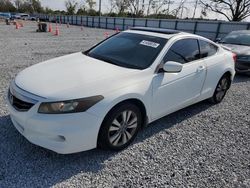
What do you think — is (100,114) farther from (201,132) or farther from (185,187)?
(201,132)

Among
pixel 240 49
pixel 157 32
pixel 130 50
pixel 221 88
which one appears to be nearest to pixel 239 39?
pixel 240 49

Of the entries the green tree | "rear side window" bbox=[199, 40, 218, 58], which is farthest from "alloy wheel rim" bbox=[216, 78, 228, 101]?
the green tree

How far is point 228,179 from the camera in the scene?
105 inches

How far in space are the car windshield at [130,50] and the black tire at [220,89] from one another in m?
1.93

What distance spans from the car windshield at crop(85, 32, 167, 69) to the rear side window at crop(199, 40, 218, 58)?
40.9 inches

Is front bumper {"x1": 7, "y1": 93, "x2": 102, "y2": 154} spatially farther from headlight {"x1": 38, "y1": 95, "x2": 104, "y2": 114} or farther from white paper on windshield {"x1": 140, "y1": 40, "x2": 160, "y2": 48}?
white paper on windshield {"x1": 140, "y1": 40, "x2": 160, "y2": 48}

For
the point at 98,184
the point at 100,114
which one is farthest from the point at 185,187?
the point at 100,114

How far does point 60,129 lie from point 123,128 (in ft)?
2.87

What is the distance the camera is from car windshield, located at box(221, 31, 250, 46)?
819 cm

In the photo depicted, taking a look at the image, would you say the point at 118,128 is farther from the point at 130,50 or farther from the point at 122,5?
the point at 122,5

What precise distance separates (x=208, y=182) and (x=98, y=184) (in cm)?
126

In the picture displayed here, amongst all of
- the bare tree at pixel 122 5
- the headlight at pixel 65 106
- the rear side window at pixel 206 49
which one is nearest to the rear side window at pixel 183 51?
the rear side window at pixel 206 49

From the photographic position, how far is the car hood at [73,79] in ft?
8.38

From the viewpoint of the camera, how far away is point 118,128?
2.90m
